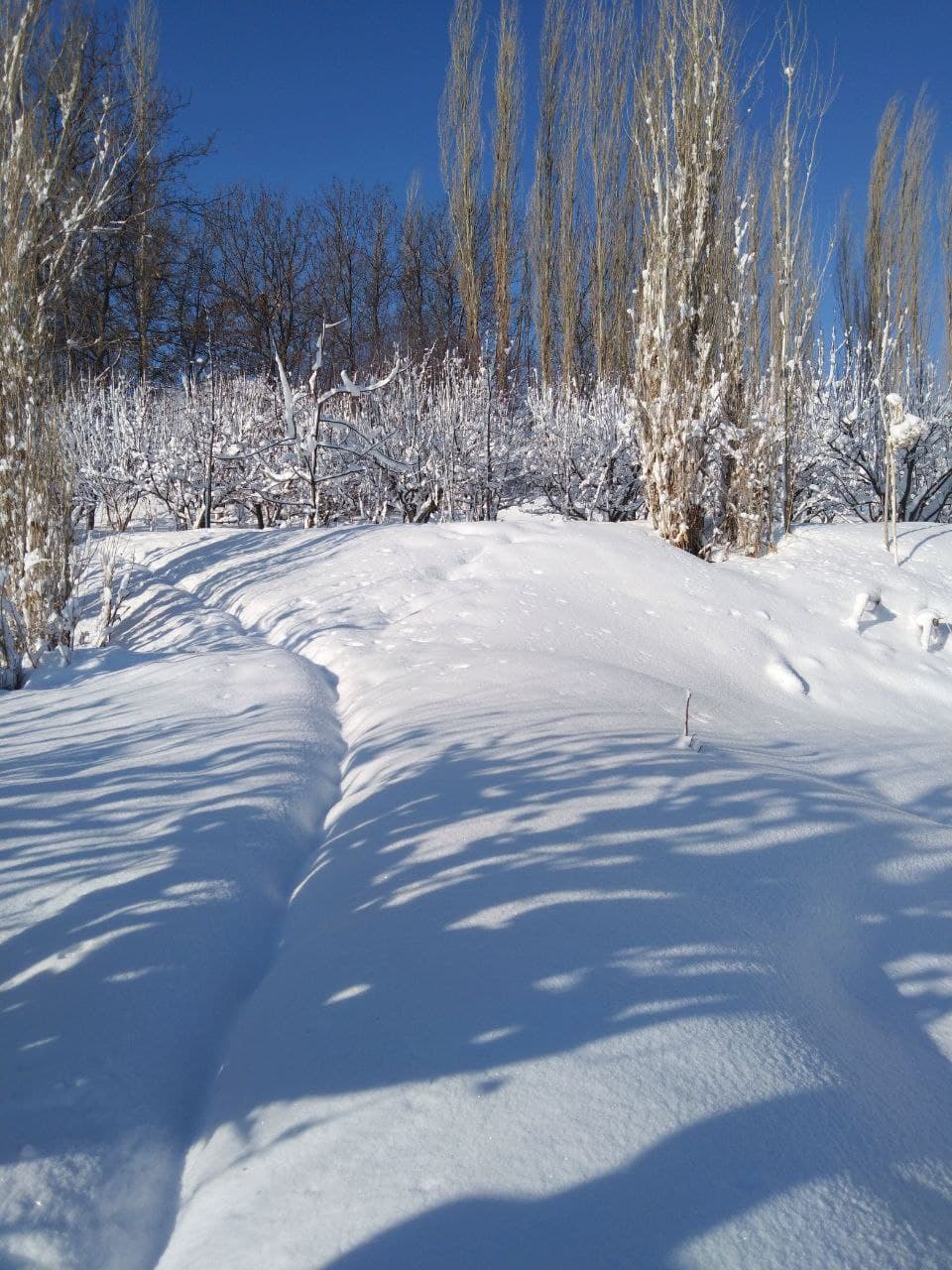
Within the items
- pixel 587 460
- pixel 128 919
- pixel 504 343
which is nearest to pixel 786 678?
pixel 128 919

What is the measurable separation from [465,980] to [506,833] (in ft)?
1.77

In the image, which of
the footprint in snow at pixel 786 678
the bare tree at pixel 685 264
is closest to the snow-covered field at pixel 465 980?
the footprint in snow at pixel 786 678

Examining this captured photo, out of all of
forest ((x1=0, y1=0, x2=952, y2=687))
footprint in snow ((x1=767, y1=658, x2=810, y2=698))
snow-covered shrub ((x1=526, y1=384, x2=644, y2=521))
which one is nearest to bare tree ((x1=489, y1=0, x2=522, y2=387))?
forest ((x1=0, y1=0, x2=952, y2=687))

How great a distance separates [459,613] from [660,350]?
263 cm

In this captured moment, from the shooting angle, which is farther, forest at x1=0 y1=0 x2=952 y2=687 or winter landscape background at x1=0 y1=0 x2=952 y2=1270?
forest at x1=0 y1=0 x2=952 y2=687

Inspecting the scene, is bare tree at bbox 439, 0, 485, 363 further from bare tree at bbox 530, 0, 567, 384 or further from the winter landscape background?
the winter landscape background

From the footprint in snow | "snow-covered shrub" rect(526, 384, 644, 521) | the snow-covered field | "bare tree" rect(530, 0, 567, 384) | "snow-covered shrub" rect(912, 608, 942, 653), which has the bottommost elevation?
the snow-covered field

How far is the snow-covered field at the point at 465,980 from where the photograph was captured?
3.16 ft

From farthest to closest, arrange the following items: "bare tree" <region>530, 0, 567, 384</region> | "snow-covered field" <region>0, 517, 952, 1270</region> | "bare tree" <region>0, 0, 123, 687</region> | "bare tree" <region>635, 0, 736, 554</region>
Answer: "bare tree" <region>530, 0, 567, 384</region> < "bare tree" <region>635, 0, 736, 554</region> < "bare tree" <region>0, 0, 123, 687</region> < "snow-covered field" <region>0, 517, 952, 1270</region>

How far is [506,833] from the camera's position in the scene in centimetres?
189

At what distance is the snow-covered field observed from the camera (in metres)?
0.96

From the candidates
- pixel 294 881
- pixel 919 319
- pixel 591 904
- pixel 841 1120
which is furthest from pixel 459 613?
pixel 919 319

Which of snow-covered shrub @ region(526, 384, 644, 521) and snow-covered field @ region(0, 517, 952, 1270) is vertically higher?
snow-covered shrub @ region(526, 384, 644, 521)

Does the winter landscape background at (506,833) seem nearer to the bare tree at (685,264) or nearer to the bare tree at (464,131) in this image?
the bare tree at (685,264)
